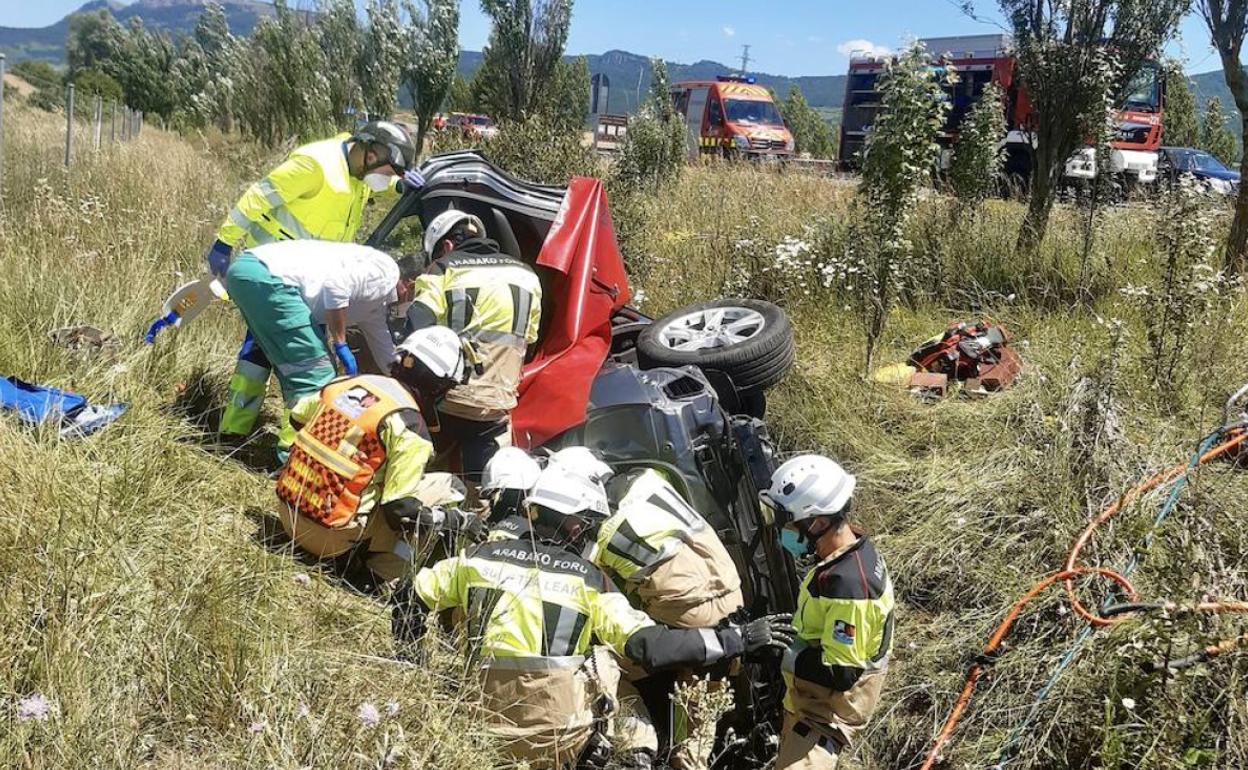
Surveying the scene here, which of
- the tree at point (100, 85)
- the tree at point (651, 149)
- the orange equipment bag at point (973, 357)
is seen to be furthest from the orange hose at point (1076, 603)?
the tree at point (100, 85)

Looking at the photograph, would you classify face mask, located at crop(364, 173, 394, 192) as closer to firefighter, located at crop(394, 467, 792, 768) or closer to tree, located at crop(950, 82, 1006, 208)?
firefighter, located at crop(394, 467, 792, 768)

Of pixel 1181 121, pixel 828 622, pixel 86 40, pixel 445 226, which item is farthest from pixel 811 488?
pixel 86 40

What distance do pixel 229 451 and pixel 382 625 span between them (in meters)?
1.79

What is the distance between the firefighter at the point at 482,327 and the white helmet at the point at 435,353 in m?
0.34

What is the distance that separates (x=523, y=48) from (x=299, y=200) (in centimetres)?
1308

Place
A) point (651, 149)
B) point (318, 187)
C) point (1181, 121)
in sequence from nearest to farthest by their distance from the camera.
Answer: point (318, 187), point (651, 149), point (1181, 121)

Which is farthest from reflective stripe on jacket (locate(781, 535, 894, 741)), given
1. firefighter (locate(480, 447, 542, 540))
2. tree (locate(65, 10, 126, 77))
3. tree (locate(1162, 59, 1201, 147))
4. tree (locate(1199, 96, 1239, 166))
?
tree (locate(65, 10, 126, 77))

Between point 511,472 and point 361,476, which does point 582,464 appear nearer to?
point 511,472

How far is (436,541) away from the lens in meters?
3.79

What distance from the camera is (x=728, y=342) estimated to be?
5.38 m

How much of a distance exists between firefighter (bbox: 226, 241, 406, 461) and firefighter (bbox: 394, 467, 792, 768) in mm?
1638

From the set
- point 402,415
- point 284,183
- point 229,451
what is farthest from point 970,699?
point 284,183

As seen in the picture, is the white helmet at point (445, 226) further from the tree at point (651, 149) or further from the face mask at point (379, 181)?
the tree at point (651, 149)

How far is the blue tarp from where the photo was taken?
142 inches
